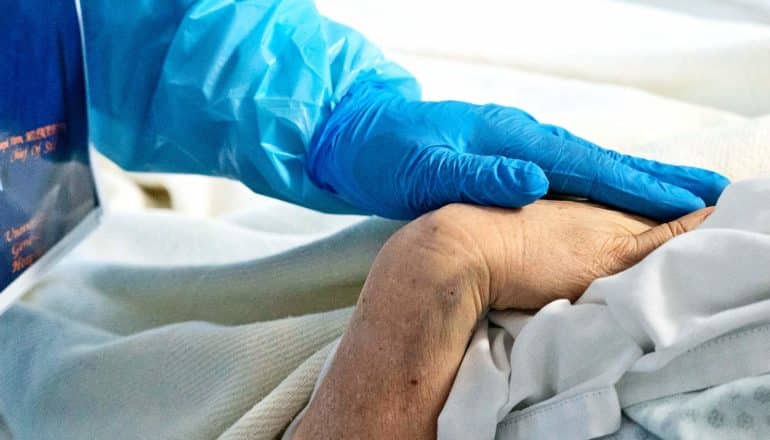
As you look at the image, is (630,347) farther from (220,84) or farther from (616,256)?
(220,84)

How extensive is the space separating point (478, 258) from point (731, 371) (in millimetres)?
204

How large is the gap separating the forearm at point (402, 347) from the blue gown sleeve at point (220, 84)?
31 cm

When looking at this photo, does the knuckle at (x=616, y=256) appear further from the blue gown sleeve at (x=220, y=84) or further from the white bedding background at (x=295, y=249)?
the blue gown sleeve at (x=220, y=84)

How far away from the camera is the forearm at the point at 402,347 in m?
0.65

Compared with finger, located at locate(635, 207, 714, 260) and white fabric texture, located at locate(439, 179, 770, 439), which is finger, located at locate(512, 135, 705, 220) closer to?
finger, located at locate(635, 207, 714, 260)

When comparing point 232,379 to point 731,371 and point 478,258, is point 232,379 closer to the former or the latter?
point 478,258

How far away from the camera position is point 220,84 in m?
0.97

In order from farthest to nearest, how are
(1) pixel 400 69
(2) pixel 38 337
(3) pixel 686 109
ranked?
1. (3) pixel 686 109
2. (1) pixel 400 69
3. (2) pixel 38 337

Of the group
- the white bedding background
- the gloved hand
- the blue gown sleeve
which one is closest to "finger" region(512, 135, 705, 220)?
the gloved hand

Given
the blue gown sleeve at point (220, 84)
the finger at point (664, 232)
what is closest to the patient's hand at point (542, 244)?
the finger at point (664, 232)

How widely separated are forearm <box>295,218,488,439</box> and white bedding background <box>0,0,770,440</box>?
4cm

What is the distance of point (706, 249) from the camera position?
25.6 inches

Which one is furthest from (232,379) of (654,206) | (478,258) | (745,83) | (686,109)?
(745,83)

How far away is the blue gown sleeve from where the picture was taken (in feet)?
3.15
